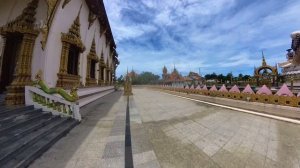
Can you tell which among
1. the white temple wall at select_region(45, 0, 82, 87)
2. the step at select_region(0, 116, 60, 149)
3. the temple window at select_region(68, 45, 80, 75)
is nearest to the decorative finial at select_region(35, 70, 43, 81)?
the white temple wall at select_region(45, 0, 82, 87)

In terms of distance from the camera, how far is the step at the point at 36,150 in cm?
261

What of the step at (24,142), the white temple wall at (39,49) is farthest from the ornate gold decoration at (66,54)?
the step at (24,142)

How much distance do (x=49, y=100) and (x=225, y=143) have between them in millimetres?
5279

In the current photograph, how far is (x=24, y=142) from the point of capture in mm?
3158

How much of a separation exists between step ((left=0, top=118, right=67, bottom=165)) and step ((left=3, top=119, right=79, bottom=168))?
7 centimetres

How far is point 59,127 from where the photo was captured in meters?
4.49

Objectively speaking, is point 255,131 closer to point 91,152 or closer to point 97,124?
point 91,152

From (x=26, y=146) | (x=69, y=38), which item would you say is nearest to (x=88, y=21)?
(x=69, y=38)

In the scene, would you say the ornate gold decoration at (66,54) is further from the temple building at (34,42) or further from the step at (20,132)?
the step at (20,132)

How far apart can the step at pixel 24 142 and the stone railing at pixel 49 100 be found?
2.96 feet

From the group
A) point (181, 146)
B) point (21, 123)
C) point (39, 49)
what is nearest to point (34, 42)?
point (39, 49)

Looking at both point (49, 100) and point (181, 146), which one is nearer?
point (181, 146)

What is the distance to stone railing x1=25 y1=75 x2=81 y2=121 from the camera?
209 inches

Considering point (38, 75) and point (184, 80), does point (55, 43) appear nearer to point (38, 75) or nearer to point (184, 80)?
point (38, 75)
